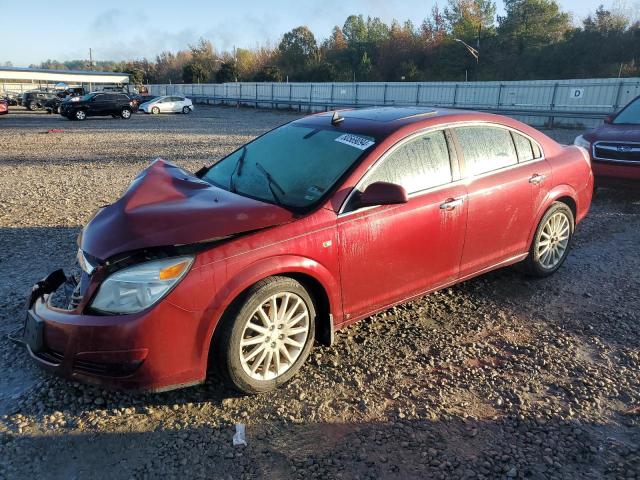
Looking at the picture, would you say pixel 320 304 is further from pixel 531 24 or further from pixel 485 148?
pixel 531 24

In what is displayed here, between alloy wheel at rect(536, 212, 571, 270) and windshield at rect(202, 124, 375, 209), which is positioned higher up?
windshield at rect(202, 124, 375, 209)

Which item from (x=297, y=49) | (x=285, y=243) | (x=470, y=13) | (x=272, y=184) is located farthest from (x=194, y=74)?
(x=285, y=243)

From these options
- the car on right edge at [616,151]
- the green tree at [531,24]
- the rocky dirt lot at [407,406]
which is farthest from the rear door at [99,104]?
the green tree at [531,24]

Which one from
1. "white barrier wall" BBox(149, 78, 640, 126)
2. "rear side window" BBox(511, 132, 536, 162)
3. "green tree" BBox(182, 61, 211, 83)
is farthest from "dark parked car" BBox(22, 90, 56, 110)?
"green tree" BBox(182, 61, 211, 83)

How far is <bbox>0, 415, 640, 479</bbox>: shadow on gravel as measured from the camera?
98.7 inches

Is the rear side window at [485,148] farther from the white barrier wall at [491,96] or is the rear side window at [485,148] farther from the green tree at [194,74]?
the green tree at [194,74]

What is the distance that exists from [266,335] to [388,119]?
6.51ft

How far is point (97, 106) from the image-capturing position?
27969 mm

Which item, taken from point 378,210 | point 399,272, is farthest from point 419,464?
point 378,210

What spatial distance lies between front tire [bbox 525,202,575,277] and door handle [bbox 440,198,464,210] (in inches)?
49.0

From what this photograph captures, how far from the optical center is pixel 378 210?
3.39 meters

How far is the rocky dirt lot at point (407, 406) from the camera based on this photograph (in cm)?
257

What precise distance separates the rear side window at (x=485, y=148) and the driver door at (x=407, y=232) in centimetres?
19

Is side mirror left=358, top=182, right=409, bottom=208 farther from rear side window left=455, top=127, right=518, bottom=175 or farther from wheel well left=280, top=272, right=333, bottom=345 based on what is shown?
rear side window left=455, top=127, right=518, bottom=175
